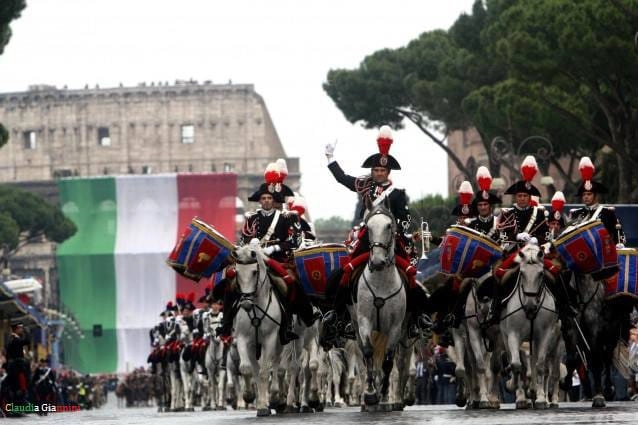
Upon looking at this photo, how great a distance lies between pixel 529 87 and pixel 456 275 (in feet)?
113

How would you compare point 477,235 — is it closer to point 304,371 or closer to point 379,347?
point 379,347

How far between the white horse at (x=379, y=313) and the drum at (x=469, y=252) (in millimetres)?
1739

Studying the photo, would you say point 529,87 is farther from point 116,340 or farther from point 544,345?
point 116,340

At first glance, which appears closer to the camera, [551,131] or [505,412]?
[505,412]

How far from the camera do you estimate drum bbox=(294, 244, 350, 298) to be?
26.1m

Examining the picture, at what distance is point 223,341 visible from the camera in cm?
3931

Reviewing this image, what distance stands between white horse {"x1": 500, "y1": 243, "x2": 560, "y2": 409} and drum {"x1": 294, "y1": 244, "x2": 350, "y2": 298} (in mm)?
2357

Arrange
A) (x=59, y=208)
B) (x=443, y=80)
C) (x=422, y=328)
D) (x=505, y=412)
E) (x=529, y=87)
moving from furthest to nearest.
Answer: (x=59, y=208) → (x=443, y=80) → (x=529, y=87) → (x=422, y=328) → (x=505, y=412)

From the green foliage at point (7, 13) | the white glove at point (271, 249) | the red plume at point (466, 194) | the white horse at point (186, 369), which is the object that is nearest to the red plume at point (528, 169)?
the red plume at point (466, 194)

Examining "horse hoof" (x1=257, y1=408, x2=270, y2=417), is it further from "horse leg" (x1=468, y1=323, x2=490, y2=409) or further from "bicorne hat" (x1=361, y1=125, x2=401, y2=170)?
"bicorne hat" (x1=361, y1=125, x2=401, y2=170)

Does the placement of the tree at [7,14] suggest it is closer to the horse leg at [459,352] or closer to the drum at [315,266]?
the drum at [315,266]

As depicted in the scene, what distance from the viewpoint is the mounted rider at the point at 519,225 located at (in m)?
25.4

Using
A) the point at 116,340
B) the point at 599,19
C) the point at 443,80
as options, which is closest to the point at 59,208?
the point at 116,340

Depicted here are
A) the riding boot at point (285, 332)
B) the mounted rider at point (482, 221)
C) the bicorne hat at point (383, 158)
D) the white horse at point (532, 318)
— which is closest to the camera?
the bicorne hat at point (383, 158)
